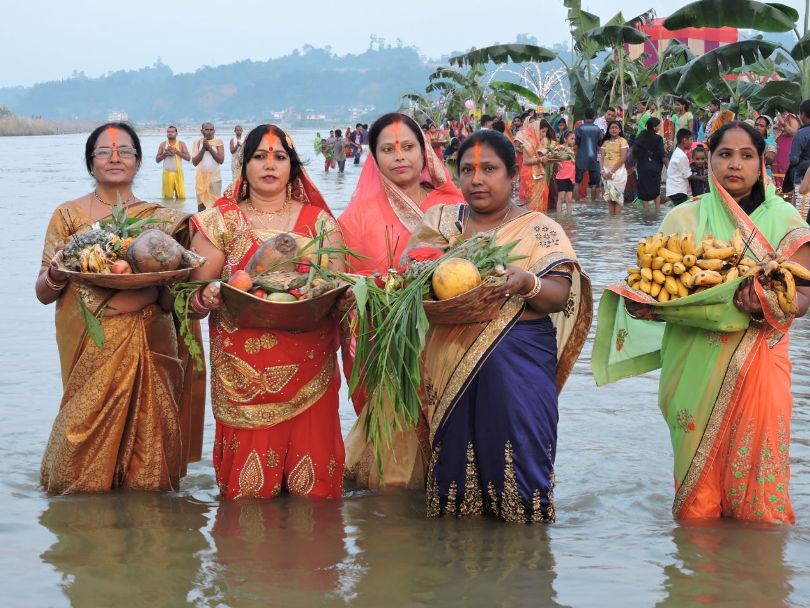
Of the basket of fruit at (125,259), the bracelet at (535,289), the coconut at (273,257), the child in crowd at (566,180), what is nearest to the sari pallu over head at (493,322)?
the bracelet at (535,289)

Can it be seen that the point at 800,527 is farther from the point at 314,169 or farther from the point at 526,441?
the point at 314,169

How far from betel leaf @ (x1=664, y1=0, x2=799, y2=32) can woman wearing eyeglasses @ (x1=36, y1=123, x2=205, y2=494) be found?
488 inches

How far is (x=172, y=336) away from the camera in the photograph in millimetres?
5316

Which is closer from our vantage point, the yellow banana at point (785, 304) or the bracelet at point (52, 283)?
the yellow banana at point (785, 304)

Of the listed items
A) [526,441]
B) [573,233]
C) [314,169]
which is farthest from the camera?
[314,169]

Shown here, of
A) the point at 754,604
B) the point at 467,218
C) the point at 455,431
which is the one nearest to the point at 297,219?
the point at 467,218

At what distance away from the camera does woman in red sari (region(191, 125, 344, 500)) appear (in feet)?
16.0

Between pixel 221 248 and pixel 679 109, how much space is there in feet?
68.5

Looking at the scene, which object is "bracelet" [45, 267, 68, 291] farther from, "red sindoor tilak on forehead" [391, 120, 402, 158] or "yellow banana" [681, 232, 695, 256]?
"yellow banana" [681, 232, 695, 256]

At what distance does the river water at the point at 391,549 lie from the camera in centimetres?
414

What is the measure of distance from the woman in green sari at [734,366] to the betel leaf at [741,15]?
38.8ft

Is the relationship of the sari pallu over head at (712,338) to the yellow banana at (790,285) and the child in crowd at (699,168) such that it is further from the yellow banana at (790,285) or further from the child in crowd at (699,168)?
the child in crowd at (699,168)

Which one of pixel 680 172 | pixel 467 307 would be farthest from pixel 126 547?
pixel 680 172

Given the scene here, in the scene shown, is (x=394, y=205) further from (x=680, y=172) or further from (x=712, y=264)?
(x=680, y=172)
